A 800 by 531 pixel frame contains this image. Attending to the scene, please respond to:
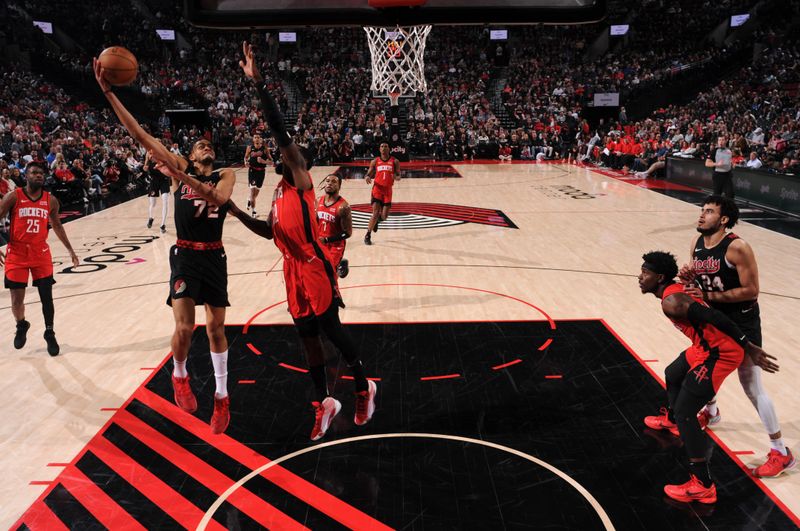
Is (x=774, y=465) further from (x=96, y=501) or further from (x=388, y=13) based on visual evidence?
(x=96, y=501)

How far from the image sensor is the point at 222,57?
31.8 metres

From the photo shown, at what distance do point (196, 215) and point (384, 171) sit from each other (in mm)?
6435

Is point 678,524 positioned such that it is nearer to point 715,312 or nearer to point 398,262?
point 715,312

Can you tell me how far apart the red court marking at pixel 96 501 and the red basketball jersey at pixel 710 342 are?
3335 mm

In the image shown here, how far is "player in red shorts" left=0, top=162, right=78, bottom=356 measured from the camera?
596 cm

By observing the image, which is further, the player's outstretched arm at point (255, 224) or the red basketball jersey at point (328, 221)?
the red basketball jersey at point (328, 221)

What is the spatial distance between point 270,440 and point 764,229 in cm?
1093

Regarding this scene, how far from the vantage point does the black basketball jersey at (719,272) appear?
4.05 meters

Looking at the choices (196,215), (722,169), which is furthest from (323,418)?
(722,169)

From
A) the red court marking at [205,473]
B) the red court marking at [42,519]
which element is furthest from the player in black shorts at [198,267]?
the red court marking at [42,519]

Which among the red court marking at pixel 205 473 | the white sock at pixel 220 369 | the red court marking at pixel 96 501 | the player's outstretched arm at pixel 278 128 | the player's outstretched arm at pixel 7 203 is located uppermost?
the player's outstretched arm at pixel 278 128

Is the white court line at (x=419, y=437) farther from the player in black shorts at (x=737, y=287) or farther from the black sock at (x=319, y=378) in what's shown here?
the player in black shorts at (x=737, y=287)

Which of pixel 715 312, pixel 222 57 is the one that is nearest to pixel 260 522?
pixel 715 312

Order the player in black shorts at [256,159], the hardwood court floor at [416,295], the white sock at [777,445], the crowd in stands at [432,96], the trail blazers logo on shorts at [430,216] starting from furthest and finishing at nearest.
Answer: the crowd in stands at [432,96] → the trail blazers logo on shorts at [430,216] → the player in black shorts at [256,159] → the hardwood court floor at [416,295] → the white sock at [777,445]
